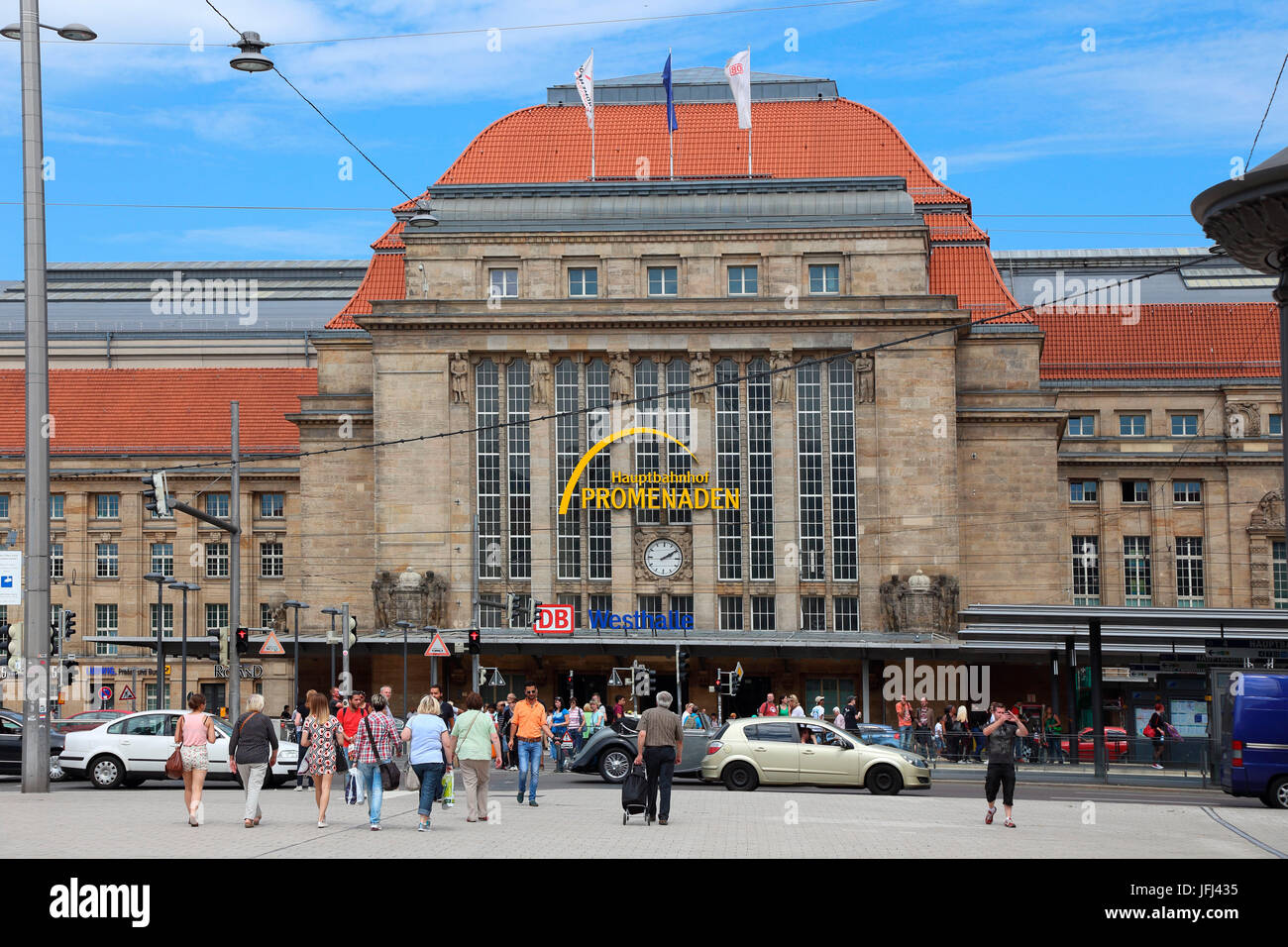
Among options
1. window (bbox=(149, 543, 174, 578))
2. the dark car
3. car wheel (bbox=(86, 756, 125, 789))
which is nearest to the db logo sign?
the dark car

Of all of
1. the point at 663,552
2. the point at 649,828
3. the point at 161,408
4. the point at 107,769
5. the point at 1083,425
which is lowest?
the point at 107,769

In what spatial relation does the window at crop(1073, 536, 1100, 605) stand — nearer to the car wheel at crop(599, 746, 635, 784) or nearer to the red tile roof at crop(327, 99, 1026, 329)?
the red tile roof at crop(327, 99, 1026, 329)

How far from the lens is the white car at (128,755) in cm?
3156

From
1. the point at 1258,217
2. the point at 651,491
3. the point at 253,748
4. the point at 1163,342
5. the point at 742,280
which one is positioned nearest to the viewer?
the point at 1258,217

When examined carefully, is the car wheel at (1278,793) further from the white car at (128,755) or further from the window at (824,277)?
the window at (824,277)

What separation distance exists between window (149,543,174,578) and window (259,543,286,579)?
402 cm

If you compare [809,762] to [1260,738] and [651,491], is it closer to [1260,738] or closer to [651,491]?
[1260,738]

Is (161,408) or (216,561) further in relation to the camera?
(161,408)

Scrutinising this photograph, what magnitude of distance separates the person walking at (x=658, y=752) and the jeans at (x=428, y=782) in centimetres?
277

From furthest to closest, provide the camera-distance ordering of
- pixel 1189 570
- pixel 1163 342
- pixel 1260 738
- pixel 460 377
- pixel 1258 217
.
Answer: pixel 1163 342, pixel 1189 570, pixel 460 377, pixel 1260 738, pixel 1258 217

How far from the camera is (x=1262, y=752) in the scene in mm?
29031

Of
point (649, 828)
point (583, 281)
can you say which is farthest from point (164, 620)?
point (649, 828)

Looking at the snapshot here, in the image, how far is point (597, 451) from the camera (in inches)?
2537

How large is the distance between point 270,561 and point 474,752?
191 ft
